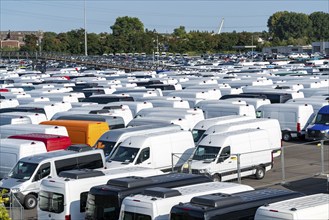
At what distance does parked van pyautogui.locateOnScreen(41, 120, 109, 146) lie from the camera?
26453mm

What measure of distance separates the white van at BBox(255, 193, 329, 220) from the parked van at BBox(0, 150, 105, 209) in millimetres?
9163

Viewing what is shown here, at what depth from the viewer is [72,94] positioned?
40000 millimetres

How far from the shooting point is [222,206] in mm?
13539

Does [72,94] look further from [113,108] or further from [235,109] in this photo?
[235,109]

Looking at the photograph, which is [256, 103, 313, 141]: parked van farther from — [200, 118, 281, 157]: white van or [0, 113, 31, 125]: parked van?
[0, 113, 31, 125]: parked van

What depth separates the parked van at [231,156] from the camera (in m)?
21.9

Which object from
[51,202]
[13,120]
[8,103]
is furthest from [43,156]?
[8,103]

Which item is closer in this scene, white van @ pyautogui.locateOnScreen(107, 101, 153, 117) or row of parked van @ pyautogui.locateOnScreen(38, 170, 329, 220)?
row of parked van @ pyautogui.locateOnScreen(38, 170, 329, 220)

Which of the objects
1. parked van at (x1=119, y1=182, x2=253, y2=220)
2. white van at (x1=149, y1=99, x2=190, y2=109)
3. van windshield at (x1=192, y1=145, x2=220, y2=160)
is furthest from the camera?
white van at (x1=149, y1=99, x2=190, y2=109)

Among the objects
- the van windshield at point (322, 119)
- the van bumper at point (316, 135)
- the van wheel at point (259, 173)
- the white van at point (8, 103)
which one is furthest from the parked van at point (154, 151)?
the white van at point (8, 103)

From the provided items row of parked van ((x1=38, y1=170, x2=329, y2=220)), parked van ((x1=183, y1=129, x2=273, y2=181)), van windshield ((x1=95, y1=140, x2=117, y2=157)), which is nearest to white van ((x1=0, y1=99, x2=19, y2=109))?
van windshield ((x1=95, y1=140, x2=117, y2=157))

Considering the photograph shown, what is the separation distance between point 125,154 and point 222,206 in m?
9.25

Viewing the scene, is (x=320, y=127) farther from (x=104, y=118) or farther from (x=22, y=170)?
(x=22, y=170)

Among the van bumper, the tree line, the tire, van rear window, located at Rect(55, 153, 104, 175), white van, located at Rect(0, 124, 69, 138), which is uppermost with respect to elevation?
the tree line
